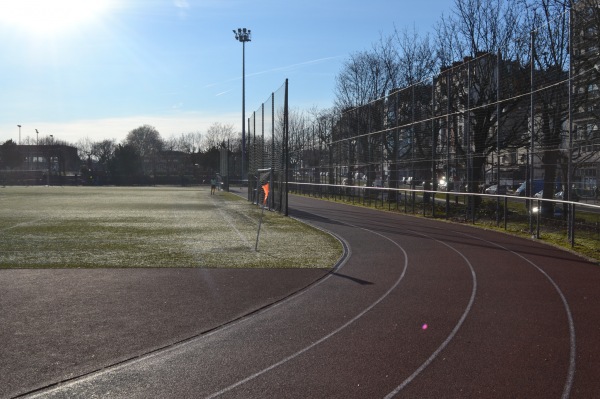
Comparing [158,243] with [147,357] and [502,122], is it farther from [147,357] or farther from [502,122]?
[502,122]

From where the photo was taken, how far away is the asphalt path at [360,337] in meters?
5.18

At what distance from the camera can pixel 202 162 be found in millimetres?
105812

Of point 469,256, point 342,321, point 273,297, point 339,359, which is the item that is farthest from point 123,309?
point 469,256

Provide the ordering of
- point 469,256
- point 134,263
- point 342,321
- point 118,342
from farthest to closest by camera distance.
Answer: point 469,256 → point 134,263 → point 342,321 → point 118,342

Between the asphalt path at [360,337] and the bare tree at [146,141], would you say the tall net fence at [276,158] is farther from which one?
the bare tree at [146,141]

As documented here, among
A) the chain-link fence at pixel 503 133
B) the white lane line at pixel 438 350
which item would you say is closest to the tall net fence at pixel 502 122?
the chain-link fence at pixel 503 133

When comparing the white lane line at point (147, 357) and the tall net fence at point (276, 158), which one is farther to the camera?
the tall net fence at point (276, 158)

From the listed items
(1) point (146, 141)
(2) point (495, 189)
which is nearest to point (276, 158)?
(2) point (495, 189)

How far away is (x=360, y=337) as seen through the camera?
265 inches

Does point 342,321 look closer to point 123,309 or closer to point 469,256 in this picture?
point 123,309

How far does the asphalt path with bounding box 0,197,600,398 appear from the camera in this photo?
518cm

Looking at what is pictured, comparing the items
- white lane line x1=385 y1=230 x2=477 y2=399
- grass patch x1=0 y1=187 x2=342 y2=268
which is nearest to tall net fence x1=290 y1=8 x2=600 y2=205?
grass patch x1=0 y1=187 x2=342 y2=268

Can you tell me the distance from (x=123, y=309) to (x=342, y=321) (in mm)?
3049

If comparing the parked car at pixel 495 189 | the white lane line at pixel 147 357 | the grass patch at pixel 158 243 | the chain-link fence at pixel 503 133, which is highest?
the chain-link fence at pixel 503 133
